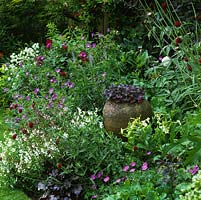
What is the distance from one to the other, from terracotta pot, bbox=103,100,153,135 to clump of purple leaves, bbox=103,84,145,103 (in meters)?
0.04

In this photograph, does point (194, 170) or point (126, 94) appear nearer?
point (194, 170)

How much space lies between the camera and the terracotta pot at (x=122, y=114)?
4797mm

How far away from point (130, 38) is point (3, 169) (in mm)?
3339

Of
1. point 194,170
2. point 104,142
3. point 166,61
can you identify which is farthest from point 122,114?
point 194,170

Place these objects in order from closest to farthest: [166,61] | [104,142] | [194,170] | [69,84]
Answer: [194,170] < [104,142] < [166,61] < [69,84]

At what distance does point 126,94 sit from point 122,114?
208mm

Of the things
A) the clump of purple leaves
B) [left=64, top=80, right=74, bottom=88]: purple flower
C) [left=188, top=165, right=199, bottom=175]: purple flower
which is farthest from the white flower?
[left=188, top=165, right=199, bottom=175]: purple flower

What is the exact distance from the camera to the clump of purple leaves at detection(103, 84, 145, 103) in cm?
486

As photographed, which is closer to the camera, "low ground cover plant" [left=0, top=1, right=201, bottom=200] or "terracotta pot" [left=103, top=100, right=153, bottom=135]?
"low ground cover plant" [left=0, top=1, right=201, bottom=200]

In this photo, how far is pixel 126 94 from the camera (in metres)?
4.89

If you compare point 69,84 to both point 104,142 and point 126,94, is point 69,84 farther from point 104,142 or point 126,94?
point 104,142

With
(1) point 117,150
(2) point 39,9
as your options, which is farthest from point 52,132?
(2) point 39,9

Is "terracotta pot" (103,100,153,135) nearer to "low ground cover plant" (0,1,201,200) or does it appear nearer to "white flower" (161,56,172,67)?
"low ground cover plant" (0,1,201,200)

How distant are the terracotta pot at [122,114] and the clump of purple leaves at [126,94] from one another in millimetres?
40
